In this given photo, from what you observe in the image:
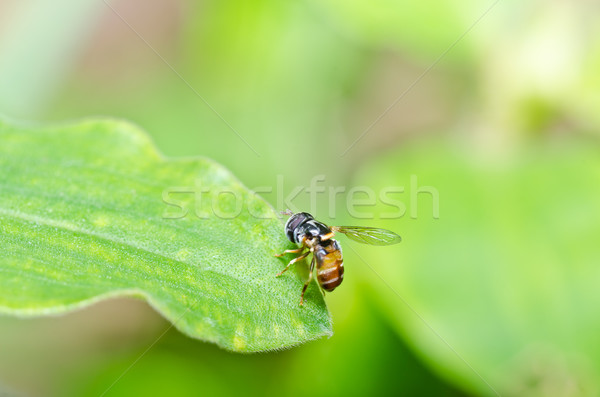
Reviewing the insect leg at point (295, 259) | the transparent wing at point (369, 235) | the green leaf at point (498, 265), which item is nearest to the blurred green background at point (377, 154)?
the green leaf at point (498, 265)

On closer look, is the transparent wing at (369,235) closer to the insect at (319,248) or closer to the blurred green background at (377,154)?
the insect at (319,248)

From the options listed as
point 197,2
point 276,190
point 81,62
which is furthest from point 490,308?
point 81,62

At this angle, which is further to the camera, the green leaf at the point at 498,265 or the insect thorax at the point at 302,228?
the green leaf at the point at 498,265

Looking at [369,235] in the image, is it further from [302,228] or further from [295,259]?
[295,259]

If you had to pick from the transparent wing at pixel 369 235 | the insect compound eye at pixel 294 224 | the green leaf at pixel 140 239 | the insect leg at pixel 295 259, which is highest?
the transparent wing at pixel 369 235

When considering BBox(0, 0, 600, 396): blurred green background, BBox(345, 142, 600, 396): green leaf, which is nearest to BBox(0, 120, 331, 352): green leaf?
BBox(0, 0, 600, 396): blurred green background

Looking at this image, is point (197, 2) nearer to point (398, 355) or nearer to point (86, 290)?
point (398, 355)

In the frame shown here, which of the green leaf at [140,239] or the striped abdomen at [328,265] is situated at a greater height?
the striped abdomen at [328,265]
